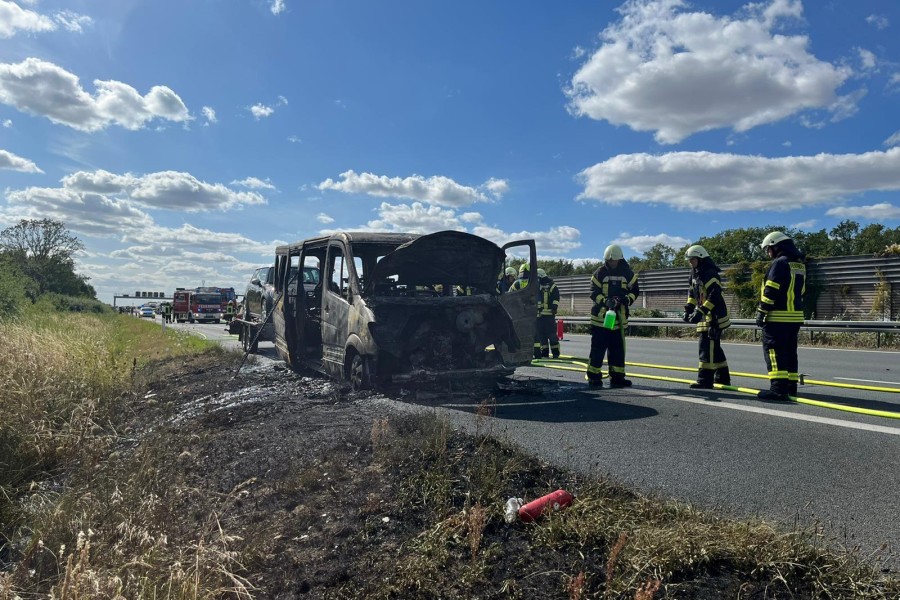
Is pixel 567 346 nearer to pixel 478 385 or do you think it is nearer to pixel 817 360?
pixel 817 360

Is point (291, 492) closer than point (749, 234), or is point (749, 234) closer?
point (291, 492)

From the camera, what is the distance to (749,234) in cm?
5534

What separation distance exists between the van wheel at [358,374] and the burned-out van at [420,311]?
1cm

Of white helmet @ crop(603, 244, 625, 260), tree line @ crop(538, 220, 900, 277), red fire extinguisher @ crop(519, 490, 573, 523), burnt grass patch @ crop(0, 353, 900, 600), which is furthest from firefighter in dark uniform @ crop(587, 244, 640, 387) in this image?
tree line @ crop(538, 220, 900, 277)

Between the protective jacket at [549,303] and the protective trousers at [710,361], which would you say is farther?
the protective jacket at [549,303]

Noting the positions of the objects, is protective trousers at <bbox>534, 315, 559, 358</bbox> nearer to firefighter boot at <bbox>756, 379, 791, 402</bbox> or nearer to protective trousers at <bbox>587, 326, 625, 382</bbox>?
protective trousers at <bbox>587, 326, 625, 382</bbox>

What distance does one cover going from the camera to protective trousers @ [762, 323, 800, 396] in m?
6.80

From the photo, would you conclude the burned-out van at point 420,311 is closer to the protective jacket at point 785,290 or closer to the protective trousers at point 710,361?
the protective trousers at point 710,361

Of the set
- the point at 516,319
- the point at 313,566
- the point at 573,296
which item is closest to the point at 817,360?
the point at 516,319

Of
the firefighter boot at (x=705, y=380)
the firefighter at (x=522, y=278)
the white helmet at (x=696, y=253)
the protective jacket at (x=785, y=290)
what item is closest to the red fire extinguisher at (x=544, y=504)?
the protective jacket at (x=785, y=290)

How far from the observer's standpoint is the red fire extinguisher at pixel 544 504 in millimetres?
3236

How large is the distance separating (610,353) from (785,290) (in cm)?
228

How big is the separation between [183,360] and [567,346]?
976 cm

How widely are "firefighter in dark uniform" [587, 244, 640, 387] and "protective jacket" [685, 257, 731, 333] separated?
803 millimetres
